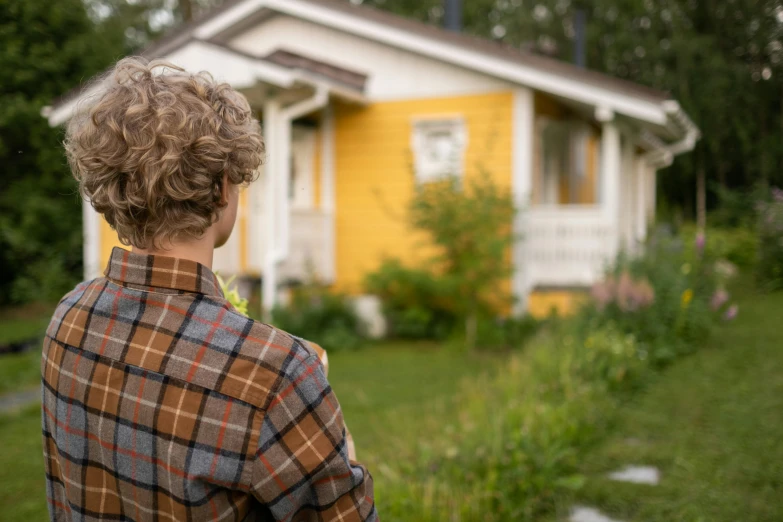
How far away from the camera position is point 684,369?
6055 millimetres

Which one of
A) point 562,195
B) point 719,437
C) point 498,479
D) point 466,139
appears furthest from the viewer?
point 562,195

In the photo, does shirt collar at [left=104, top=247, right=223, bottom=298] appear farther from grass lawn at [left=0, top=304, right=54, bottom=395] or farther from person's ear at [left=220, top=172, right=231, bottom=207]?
grass lawn at [left=0, top=304, right=54, bottom=395]

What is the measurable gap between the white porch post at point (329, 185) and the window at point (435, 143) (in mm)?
1246

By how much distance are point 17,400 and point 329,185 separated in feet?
17.2

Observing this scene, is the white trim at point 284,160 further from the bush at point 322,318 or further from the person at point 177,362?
the person at point 177,362

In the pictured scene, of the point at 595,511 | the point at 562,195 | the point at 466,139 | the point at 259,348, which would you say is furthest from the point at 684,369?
the point at 562,195

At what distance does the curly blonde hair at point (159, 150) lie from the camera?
3.93 feet

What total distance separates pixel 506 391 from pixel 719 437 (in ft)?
4.38

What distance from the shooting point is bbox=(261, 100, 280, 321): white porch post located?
9242mm

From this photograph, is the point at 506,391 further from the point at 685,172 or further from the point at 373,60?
the point at 685,172

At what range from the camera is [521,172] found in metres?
9.54

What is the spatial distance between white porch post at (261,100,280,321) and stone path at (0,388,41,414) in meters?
2.99

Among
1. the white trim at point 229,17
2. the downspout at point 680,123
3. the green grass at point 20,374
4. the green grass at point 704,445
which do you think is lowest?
the green grass at point 20,374

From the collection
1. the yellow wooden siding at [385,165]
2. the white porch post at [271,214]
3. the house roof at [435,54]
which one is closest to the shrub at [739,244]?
the house roof at [435,54]
